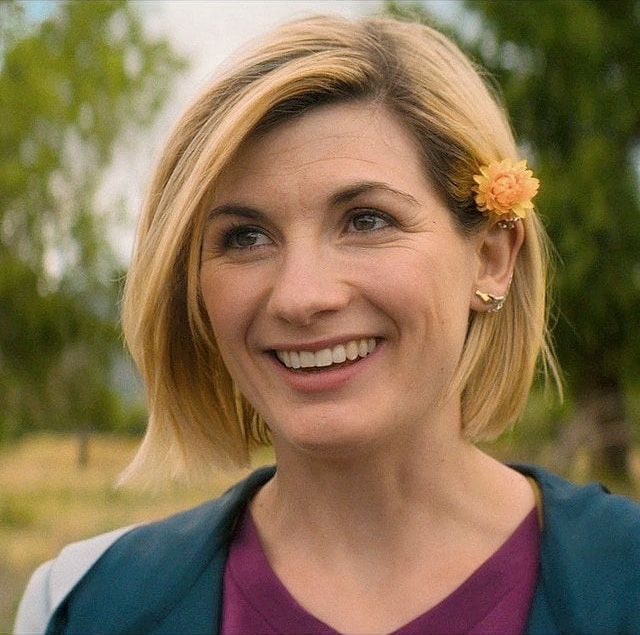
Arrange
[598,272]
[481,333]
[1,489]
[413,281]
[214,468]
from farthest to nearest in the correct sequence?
[598,272] → [1,489] → [214,468] → [481,333] → [413,281]

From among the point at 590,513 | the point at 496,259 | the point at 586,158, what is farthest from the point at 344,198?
the point at 586,158

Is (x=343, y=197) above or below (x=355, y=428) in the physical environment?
above

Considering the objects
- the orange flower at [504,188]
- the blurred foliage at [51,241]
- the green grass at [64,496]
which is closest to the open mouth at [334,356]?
the orange flower at [504,188]

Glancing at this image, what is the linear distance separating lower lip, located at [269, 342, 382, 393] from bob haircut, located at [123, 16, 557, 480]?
10.4 inches

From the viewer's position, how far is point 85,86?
9.35 metres

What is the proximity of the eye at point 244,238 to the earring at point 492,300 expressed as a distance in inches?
15.8

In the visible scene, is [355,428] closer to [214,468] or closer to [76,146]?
[214,468]

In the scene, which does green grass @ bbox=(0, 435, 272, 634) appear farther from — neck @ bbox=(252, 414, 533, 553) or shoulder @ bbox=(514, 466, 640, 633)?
shoulder @ bbox=(514, 466, 640, 633)

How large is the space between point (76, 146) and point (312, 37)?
25.6 ft

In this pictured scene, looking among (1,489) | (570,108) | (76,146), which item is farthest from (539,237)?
(76,146)

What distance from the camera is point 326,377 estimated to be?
5.39ft

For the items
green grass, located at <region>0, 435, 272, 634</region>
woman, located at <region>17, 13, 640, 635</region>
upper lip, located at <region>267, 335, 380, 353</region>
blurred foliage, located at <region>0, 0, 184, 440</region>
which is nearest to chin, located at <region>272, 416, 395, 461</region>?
woman, located at <region>17, 13, 640, 635</region>

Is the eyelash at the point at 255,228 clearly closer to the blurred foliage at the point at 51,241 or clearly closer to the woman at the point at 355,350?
the woman at the point at 355,350

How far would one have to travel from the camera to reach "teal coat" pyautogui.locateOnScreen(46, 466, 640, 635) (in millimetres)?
1591
